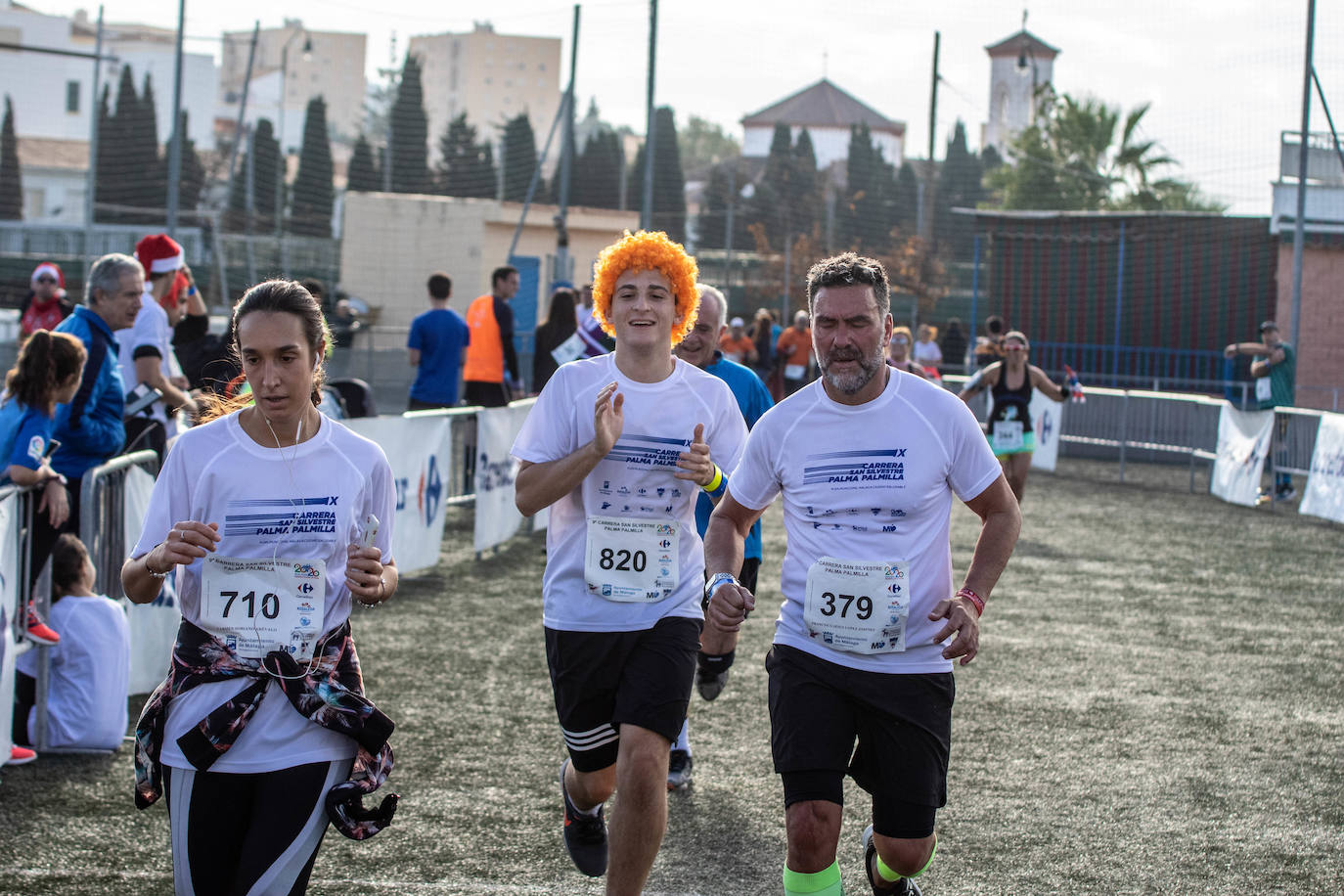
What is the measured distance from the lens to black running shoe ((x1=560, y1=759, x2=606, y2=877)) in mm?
4793

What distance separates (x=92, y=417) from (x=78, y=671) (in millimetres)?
1328

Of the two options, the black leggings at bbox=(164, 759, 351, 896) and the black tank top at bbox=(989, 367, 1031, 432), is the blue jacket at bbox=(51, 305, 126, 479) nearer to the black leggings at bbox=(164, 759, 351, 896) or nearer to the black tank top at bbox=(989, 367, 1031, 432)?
the black leggings at bbox=(164, 759, 351, 896)

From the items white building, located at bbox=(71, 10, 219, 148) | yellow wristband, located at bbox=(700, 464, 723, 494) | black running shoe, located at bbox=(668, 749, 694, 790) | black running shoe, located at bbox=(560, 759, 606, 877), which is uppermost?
white building, located at bbox=(71, 10, 219, 148)

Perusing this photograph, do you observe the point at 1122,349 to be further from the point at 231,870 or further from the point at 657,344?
the point at 231,870

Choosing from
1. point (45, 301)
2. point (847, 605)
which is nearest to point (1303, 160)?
point (45, 301)

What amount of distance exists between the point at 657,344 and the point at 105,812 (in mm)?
2755

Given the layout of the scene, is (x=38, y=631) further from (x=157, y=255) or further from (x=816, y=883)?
(x=816, y=883)

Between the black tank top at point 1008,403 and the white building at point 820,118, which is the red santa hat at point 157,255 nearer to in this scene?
the black tank top at point 1008,403

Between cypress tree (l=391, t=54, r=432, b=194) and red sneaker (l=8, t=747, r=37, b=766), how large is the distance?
1217 inches

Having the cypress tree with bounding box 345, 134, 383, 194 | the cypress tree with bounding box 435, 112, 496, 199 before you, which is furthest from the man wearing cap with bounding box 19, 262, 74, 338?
the cypress tree with bounding box 345, 134, 383, 194

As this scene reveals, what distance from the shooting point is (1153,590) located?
1131 centimetres

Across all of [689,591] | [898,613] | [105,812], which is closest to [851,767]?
[898,613]

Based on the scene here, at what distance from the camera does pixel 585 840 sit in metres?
4.80

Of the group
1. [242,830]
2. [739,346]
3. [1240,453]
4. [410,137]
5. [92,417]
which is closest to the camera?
[242,830]
